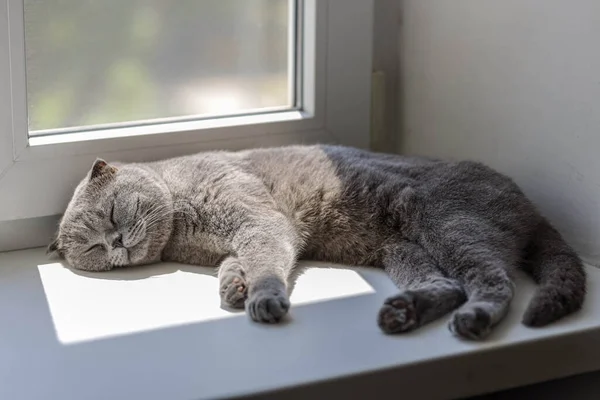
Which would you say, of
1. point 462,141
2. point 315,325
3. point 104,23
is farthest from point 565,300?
point 104,23

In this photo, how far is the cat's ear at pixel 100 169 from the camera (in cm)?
169

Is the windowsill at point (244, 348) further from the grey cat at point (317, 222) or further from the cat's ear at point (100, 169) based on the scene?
the cat's ear at point (100, 169)

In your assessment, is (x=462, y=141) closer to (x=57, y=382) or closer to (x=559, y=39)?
(x=559, y=39)

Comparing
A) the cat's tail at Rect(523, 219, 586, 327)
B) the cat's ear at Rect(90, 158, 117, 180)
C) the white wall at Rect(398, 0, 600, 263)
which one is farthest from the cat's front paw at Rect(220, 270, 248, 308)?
the white wall at Rect(398, 0, 600, 263)

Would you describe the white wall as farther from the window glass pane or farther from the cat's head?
the cat's head

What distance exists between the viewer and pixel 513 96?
1.72 meters

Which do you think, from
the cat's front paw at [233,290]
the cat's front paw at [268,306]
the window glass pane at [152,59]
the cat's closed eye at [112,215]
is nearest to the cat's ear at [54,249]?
the cat's closed eye at [112,215]

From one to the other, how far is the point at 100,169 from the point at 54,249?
0.57ft

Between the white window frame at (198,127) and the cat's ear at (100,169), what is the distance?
0.27ft

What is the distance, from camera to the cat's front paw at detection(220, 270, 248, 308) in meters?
1.49

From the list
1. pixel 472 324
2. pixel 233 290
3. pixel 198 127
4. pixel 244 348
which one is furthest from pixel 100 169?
pixel 472 324

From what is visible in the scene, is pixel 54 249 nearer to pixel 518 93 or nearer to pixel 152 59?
pixel 152 59

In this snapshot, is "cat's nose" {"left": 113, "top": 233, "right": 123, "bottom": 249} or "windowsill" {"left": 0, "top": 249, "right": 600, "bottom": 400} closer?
"windowsill" {"left": 0, "top": 249, "right": 600, "bottom": 400}

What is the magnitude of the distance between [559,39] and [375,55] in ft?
1.66
